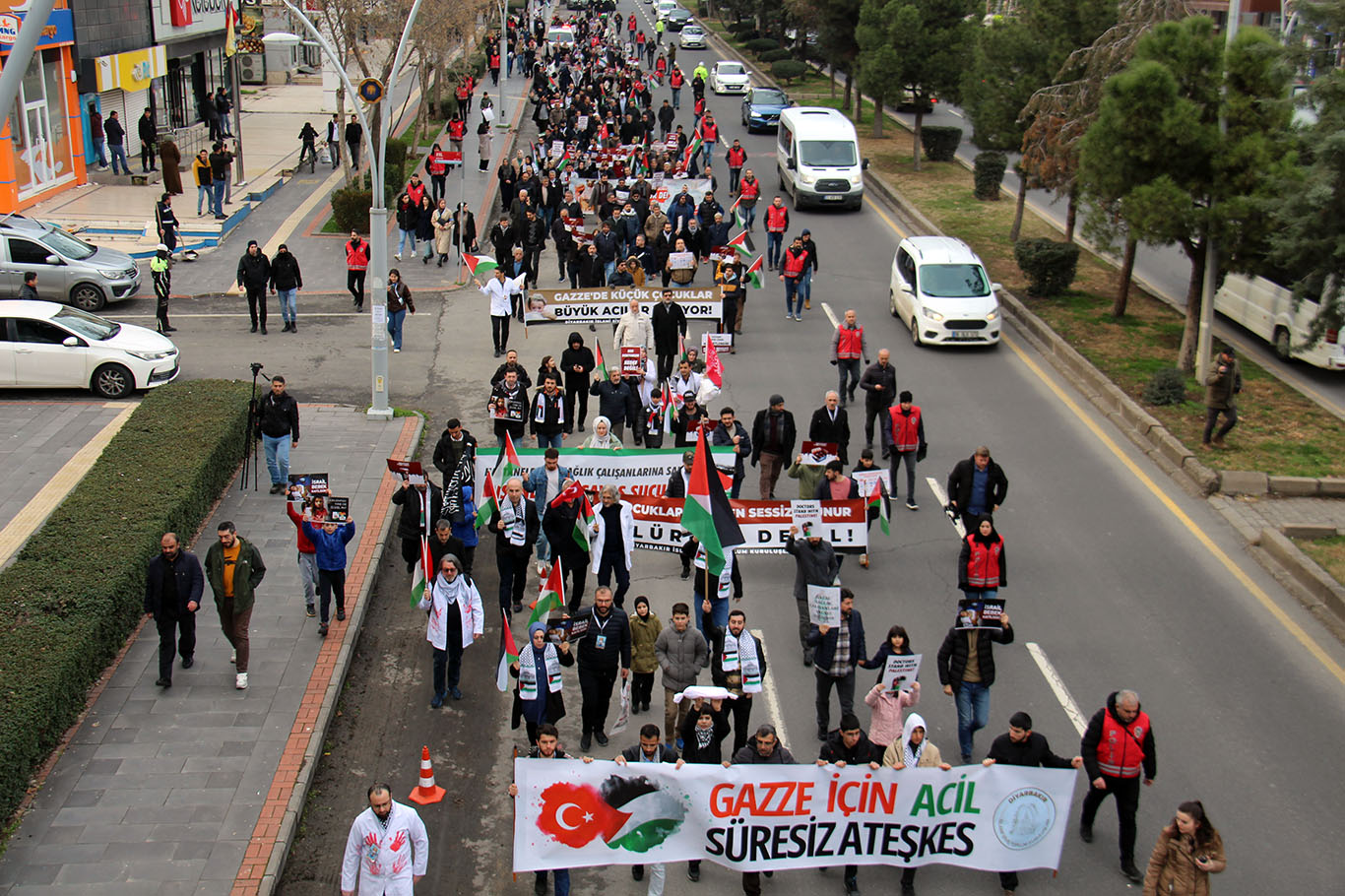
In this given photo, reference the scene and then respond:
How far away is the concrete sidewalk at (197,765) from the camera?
9648mm

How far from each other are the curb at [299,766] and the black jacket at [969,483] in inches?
257

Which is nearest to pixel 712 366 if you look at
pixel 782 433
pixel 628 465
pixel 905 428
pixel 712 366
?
pixel 712 366

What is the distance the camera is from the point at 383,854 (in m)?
8.66

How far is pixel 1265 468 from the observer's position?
693 inches

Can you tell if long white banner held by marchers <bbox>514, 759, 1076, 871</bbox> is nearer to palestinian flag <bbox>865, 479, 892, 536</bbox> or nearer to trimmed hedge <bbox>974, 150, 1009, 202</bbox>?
palestinian flag <bbox>865, 479, 892, 536</bbox>

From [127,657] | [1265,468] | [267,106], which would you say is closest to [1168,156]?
[1265,468]

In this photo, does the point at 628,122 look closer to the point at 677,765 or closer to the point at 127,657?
the point at 127,657

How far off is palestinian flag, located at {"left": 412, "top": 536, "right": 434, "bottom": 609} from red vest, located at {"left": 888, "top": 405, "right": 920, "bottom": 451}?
6.10m

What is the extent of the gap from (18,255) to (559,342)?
1021 centimetres

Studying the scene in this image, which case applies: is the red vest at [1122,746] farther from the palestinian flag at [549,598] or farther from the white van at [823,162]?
the white van at [823,162]

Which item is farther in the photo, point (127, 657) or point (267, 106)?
point (267, 106)

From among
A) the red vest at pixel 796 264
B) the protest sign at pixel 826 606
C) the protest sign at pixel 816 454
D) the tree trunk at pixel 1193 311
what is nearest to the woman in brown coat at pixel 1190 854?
the protest sign at pixel 826 606

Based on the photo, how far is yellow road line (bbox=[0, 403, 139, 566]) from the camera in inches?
583

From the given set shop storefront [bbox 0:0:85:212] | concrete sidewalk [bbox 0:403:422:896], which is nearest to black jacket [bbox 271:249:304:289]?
concrete sidewalk [bbox 0:403:422:896]
